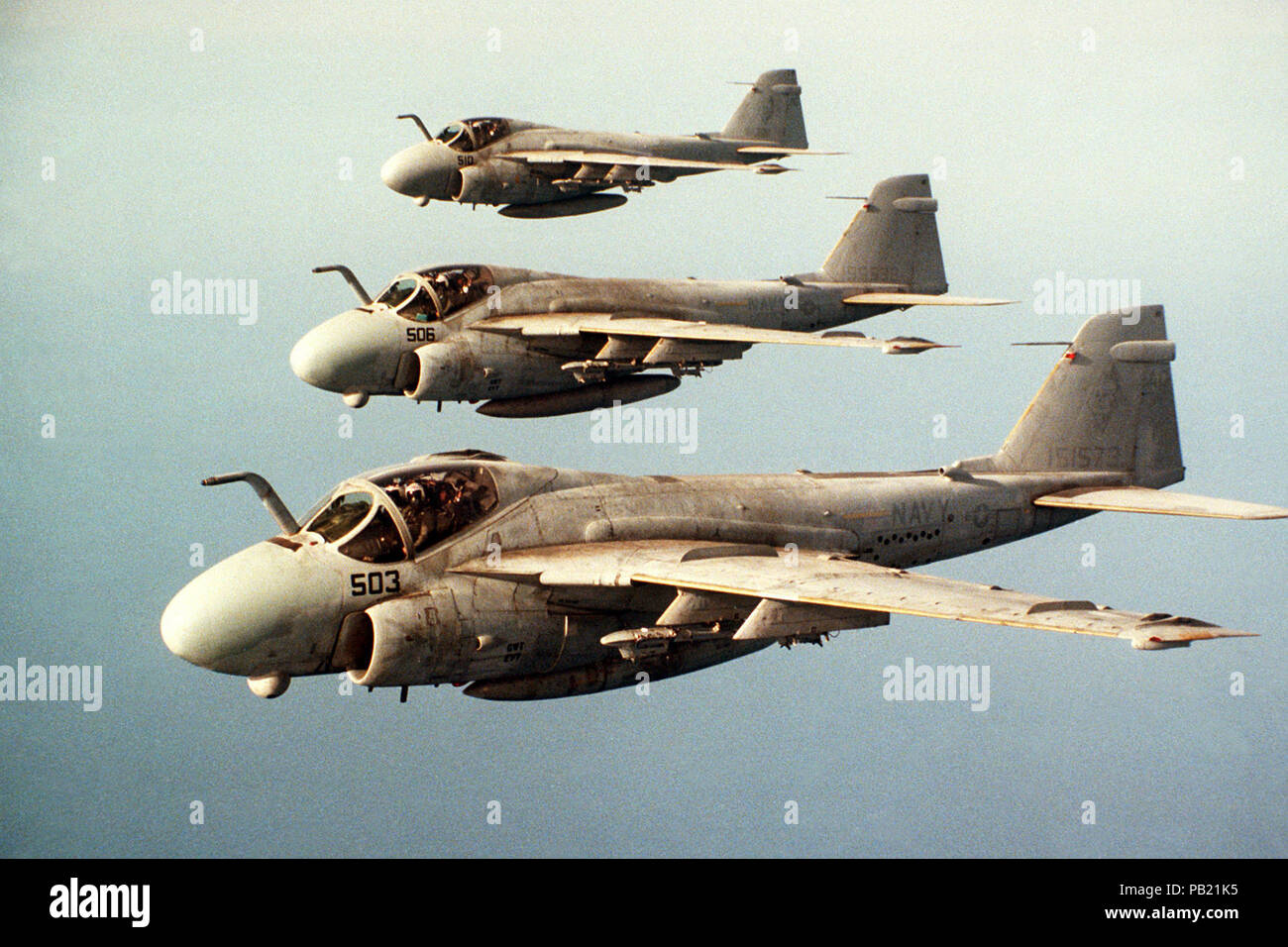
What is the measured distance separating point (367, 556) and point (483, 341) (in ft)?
28.6

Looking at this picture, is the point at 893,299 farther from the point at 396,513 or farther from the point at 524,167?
the point at 396,513

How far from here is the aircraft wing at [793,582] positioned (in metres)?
18.0

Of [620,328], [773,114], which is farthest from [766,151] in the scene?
[620,328]

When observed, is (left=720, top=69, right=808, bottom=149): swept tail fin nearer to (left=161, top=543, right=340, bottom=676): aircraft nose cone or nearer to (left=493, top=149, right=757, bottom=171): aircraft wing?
(left=493, top=149, right=757, bottom=171): aircraft wing

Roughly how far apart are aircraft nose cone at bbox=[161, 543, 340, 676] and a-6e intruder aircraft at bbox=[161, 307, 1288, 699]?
0.02 m

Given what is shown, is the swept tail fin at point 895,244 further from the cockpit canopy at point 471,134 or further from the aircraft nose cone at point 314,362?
the aircraft nose cone at point 314,362

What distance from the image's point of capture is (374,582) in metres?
19.8

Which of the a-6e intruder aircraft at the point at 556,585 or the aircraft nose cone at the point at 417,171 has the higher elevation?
the aircraft nose cone at the point at 417,171

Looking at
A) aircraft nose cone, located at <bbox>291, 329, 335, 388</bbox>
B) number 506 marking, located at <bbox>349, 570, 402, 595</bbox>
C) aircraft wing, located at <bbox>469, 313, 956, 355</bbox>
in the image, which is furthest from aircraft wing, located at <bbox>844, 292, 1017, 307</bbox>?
number 506 marking, located at <bbox>349, 570, 402, 595</bbox>

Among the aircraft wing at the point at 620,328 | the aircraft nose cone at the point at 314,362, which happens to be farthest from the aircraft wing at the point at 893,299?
the aircraft nose cone at the point at 314,362

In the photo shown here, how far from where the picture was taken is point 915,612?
18.5 metres

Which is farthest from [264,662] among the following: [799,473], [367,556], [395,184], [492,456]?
[395,184]

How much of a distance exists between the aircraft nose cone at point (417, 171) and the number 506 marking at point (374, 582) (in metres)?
14.1

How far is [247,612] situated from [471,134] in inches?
621
